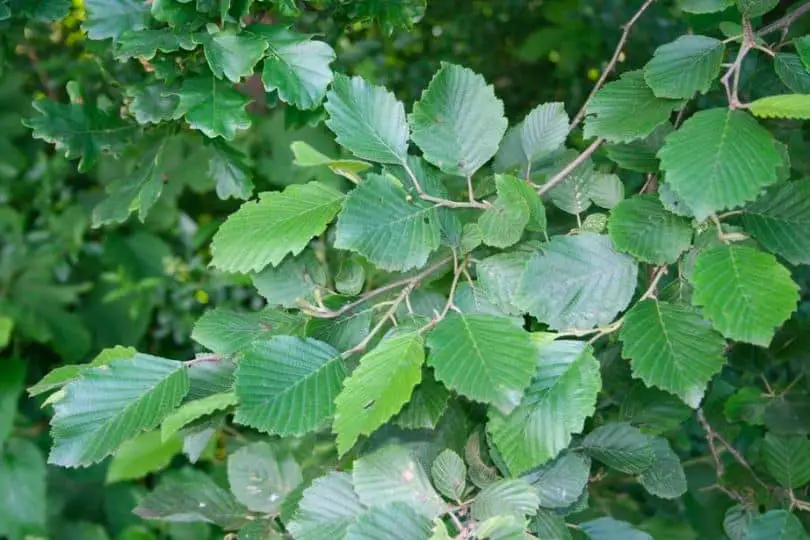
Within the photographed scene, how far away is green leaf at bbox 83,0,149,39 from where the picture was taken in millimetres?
900

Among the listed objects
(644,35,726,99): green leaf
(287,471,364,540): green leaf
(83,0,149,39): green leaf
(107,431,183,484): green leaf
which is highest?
(644,35,726,99): green leaf

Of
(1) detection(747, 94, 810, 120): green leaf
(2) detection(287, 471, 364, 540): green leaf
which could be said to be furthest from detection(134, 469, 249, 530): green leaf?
(1) detection(747, 94, 810, 120): green leaf

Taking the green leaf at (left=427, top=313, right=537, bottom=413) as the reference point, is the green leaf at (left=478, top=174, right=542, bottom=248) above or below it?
above

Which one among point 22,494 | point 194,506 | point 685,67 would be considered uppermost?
point 685,67

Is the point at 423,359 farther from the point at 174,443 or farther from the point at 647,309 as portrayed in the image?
the point at 174,443

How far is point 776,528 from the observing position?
2.79ft

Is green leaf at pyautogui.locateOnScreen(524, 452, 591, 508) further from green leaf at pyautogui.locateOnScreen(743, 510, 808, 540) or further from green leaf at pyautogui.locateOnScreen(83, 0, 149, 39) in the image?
green leaf at pyautogui.locateOnScreen(83, 0, 149, 39)

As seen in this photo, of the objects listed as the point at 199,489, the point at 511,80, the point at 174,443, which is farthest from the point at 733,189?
the point at 511,80

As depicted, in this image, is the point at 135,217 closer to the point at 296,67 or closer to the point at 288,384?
the point at 296,67

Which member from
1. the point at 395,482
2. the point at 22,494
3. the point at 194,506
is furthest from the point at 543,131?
A: the point at 22,494

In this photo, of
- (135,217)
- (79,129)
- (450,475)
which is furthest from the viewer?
(135,217)

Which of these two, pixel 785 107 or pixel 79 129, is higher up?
pixel 785 107

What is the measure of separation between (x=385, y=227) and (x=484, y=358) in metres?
0.15

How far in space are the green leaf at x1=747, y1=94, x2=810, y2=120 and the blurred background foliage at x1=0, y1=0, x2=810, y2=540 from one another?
829 mm
